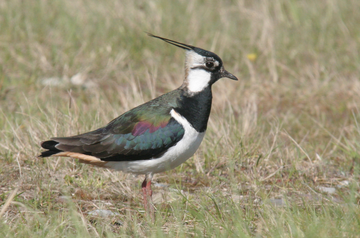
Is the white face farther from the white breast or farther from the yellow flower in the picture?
the yellow flower

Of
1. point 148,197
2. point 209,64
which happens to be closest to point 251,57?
point 209,64

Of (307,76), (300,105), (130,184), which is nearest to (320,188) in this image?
(130,184)

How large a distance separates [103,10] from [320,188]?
16.1 ft

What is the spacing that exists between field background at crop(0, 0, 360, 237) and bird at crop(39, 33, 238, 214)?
0.30 metres

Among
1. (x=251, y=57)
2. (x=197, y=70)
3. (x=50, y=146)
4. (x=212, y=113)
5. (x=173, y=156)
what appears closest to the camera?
(x=173, y=156)

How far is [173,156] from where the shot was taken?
4195mm

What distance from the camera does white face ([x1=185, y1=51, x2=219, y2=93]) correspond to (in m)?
4.57

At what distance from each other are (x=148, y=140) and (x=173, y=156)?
0.81 feet

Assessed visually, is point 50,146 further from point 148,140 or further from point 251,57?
point 251,57

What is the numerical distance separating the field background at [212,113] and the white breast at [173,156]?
270mm

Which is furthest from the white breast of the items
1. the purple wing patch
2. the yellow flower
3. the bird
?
the yellow flower

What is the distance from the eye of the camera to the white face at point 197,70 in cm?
457

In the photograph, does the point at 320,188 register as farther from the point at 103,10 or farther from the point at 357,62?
the point at 103,10

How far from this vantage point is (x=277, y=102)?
6945 mm
